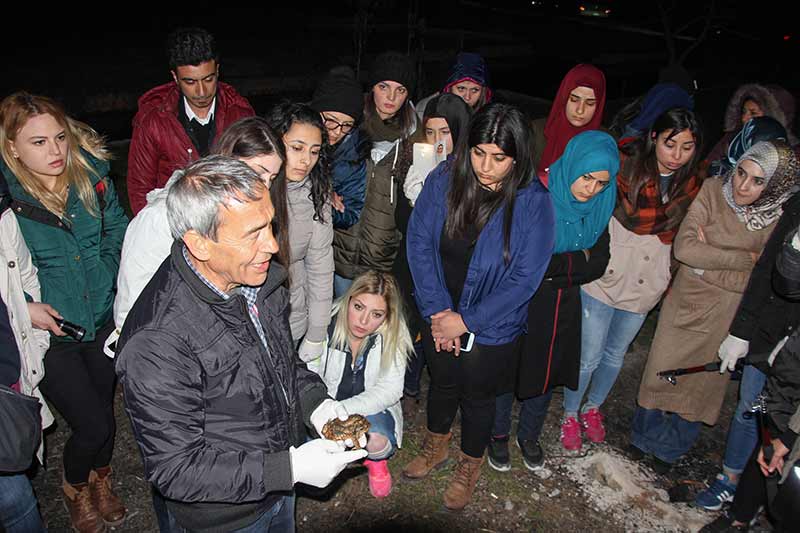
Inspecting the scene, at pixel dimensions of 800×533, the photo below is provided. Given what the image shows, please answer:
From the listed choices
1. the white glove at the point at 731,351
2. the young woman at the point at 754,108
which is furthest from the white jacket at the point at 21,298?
the young woman at the point at 754,108

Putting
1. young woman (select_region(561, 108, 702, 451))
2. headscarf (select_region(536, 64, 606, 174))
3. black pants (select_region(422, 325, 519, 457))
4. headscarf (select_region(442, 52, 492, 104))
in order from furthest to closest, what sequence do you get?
1. headscarf (select_region(442, 52, 492, 104))
2. headscarf (select_region(536, 64, 606, 174))
3. young woman (select_region(561, 108, 702, 451))
4. black pants (select_region(422, 325, 519, 457))

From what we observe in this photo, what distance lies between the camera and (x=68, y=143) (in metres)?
2.97

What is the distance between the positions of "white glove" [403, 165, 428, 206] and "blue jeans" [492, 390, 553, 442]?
4.62ft

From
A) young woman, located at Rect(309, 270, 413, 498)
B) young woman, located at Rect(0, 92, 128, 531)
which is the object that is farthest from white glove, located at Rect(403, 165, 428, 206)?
young woman, located at Rect(0, 92, 128, 531)

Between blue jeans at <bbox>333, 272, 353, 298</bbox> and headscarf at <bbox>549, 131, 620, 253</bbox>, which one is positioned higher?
headscarf at <bbox>549, 131, 620, 253</bbox>

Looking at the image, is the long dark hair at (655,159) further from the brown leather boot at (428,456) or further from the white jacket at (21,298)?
the white jacket at (21,298)

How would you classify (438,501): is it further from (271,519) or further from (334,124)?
(334,124)

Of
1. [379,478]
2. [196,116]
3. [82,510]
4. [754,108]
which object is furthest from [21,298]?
[754,108]

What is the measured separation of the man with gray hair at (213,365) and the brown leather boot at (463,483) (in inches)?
65.3

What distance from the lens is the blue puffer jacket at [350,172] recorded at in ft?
12.0

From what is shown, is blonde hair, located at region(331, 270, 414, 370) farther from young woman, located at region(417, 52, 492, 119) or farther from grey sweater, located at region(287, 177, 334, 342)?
young woman, located at region(417, 52, 492, 119)

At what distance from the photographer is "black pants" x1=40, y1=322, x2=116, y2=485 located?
9.71ft

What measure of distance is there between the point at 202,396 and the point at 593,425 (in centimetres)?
318

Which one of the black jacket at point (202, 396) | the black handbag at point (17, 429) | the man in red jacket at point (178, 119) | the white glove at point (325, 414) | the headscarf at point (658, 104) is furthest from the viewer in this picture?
the headscarf at point (658, 104)
